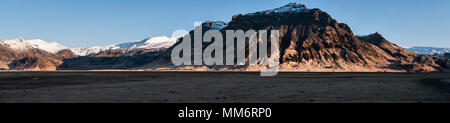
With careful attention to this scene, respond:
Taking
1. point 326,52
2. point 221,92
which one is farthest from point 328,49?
point 221,92

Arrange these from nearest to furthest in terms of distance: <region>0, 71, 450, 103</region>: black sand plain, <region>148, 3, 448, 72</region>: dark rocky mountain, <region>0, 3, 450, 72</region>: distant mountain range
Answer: <region>0, 71, 450, 103</region>: black sand plain < <region>0, 3, 450, 72</region>: distant mountain range < <region>148, 3, 448, 72</region>: dark rocky mountain

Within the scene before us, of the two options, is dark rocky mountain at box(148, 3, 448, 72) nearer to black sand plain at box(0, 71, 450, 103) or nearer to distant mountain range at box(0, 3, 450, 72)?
distant mountain range at box(0, 3, 450, 72)

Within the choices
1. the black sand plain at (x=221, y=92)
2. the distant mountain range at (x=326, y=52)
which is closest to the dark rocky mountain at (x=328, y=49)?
the distant mountain range at (x=326, y=52)

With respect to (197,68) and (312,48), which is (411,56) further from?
(197,68)

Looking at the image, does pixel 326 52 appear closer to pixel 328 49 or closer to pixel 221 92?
pixel 328 49

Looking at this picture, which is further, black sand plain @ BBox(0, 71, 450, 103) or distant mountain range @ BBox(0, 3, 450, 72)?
distant mountain range @ BBox(0, 3, 450, 72)

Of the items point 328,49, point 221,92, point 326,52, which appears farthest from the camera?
point 328,49

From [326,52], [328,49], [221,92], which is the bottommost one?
[221,92]

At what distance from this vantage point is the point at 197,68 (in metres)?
148

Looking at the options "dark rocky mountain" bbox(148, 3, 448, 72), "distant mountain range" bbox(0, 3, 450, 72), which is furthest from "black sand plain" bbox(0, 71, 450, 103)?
"dark rocky mountain" bbox(148, 3, 448, 72)

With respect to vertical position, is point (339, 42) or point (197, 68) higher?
point (339, 42)

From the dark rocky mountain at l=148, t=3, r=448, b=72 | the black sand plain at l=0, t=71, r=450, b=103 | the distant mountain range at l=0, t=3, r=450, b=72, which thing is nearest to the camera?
the black sand plain at l=0, t=71, r=450, b=103
